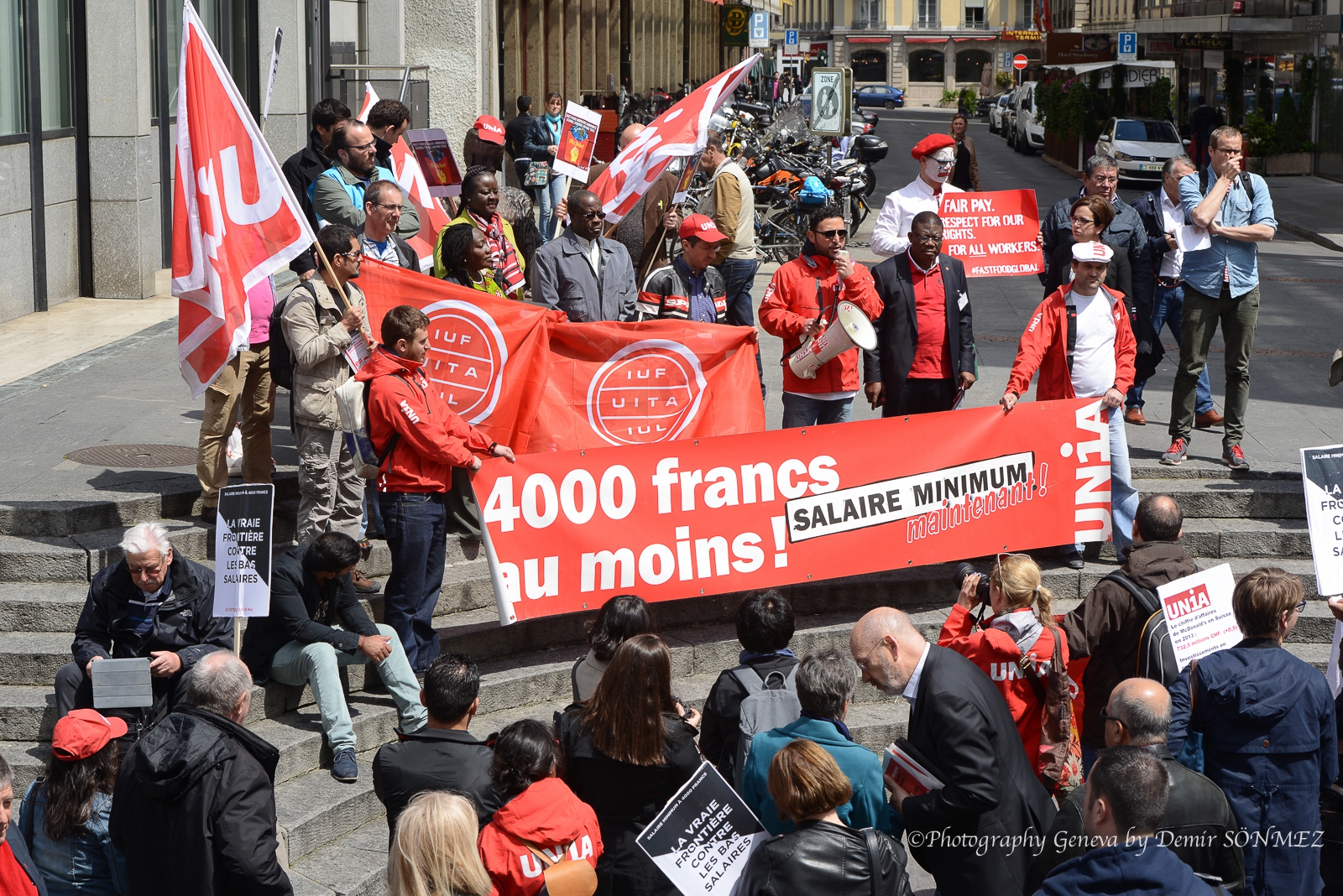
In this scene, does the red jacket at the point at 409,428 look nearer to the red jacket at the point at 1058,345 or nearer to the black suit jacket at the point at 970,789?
the black suit jacket at the point at 970,789

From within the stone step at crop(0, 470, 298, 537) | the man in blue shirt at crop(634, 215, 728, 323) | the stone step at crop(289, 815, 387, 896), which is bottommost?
the stone step at crop(289, 815, 387, 896)

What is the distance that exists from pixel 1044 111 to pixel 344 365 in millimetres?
39033

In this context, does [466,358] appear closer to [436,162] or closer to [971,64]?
[436,162]

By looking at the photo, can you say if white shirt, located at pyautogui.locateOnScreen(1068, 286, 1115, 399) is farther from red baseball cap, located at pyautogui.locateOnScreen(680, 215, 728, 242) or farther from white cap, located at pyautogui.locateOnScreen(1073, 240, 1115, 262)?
red baseball cap, located at pyautogui.locateOnScreen(680, 215, 728, 242)

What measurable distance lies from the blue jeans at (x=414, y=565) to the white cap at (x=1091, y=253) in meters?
3.70

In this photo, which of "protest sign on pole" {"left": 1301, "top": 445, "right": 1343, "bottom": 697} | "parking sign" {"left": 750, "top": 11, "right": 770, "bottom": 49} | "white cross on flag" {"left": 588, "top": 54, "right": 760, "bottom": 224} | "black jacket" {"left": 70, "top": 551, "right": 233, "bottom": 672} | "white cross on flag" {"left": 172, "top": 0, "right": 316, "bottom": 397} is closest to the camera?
"black jacket" {"left": 70, "top": 551, "right": 233, "bottom": 672}

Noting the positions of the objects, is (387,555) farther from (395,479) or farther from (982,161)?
(982,161)

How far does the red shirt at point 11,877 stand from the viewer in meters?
4.23

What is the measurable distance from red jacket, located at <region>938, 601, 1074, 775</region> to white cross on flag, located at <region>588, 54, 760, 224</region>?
4.91 meters

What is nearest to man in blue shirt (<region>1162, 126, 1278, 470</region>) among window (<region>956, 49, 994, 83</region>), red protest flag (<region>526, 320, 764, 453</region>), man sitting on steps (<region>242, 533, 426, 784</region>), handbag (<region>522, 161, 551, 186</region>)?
red protest flag (<region>526, 320, 764, 453</region>)

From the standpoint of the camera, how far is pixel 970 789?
14.7 ft

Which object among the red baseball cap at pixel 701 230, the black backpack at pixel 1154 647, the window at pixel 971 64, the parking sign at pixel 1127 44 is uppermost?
the window at pixel 971 64

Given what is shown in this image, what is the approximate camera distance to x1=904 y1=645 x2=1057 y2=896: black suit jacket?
14.7ft

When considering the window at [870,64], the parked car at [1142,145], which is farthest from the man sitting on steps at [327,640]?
the window at [870,64]
